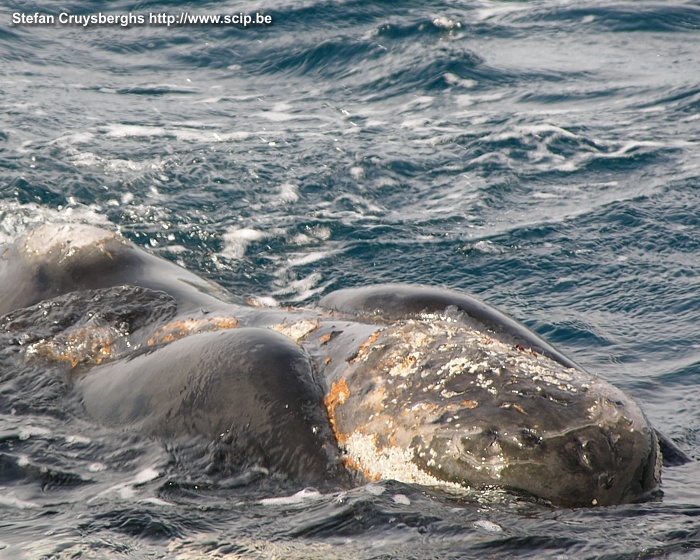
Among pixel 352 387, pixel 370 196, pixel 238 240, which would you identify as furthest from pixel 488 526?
pixel 370 196

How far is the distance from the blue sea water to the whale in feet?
0.42

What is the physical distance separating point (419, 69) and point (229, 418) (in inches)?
402

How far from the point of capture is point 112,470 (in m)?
4.06

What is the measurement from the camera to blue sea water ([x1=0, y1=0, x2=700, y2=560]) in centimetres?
346

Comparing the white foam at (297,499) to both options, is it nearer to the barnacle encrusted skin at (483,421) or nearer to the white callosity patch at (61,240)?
the barnacle encrusted skin at (483,421)

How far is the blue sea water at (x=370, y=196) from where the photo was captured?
346 cm

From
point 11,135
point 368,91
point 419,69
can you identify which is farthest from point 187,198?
point 419,69

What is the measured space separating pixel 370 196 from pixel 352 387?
207 inches

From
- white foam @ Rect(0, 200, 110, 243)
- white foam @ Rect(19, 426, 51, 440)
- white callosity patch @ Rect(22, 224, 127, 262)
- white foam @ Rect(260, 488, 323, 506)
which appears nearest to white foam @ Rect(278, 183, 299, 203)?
white foam @ Rect(0, 200, 110, 243)

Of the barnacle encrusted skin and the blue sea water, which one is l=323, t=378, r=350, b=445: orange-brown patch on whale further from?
the blue sea water

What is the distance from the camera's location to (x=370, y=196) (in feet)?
29.8

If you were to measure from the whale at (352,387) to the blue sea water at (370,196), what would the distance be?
0.13 m

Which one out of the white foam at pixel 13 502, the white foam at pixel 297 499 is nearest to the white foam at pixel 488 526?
the white foam at pixel 297 499

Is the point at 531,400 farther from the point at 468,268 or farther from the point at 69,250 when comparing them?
the point at 468,268
